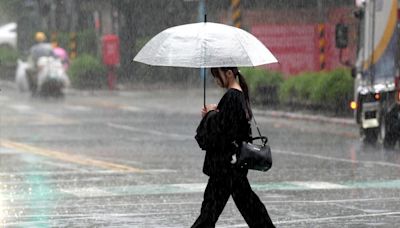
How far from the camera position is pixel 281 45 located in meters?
37.3

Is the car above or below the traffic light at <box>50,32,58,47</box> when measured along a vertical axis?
below

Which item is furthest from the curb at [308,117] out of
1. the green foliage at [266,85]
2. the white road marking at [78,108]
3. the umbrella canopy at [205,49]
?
the umbrella canopy at [205,49]

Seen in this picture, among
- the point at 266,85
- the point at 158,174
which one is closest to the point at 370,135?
the point at 158,174

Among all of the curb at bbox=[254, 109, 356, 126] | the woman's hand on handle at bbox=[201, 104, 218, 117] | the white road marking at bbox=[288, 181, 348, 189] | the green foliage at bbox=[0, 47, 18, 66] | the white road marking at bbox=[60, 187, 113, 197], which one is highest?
the woman's hand on handle at bbox=[201, 104, 218, 117]

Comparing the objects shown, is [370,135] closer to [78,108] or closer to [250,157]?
[78,108]

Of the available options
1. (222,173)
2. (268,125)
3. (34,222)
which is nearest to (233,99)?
(222,173)

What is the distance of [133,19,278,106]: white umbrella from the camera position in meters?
10.5

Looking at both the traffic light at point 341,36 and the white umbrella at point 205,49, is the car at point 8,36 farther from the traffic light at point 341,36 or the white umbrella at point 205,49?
the white umbrella at point 205,49

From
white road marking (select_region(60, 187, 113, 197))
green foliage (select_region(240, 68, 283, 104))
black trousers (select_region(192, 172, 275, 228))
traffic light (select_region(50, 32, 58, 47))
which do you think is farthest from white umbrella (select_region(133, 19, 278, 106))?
traffic light (select_region(50, 32, 58, 47))

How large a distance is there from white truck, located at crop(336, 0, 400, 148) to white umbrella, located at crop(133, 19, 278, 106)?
1151 cm

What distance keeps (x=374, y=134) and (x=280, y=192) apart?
27.0ft

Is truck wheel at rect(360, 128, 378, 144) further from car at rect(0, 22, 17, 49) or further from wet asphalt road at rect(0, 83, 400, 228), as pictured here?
car at rect(0, 22, 17, 49)

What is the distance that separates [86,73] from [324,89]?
15.7m

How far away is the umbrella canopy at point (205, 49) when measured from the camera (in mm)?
10516
